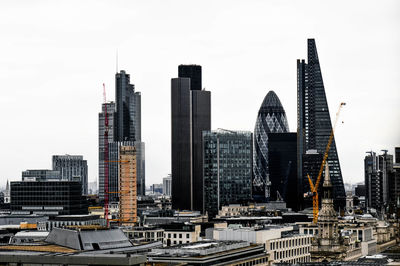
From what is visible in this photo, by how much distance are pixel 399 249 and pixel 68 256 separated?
134 ft

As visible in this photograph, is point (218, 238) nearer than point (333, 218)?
Yes

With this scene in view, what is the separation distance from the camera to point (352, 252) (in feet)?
635

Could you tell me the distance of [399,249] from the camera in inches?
4771

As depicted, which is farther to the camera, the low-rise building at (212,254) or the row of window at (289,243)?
the row of window at (289,243)

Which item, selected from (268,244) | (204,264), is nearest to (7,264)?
(204,264)

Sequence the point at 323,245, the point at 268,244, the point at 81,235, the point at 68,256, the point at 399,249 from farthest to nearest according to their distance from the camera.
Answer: the point at 323,245 < the point at 268,244 < the point at 81,235 < the point at 399,249 < the point at 68,256

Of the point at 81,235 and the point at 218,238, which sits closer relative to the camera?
the point at 81,235

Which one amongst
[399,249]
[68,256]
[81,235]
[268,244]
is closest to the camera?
[68,256]

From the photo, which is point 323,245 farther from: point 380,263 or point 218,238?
point 380,263

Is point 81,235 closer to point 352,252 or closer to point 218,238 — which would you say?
point 218,238

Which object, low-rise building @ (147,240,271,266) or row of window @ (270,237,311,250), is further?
row of window @ (270,237,311,250)

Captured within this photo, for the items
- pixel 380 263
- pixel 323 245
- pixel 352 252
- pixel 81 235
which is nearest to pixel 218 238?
pixel 323 245

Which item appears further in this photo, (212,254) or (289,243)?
(289,243)

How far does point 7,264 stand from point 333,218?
8844 cm
